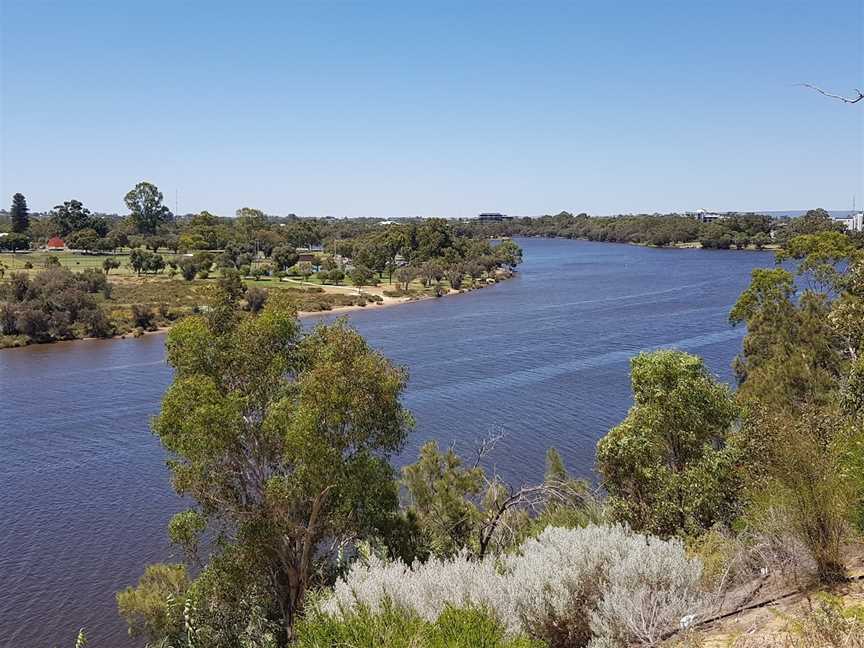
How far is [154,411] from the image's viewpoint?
1404 inches

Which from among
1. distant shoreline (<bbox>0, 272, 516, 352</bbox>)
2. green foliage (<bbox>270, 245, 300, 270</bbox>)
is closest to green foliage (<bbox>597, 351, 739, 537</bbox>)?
distant shoreline (<bbox>0, 272, 516, 352</bbox>)

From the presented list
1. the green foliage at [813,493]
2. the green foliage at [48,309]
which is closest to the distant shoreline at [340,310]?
the green foliage at [48,309]

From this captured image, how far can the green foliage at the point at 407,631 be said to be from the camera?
6344 millimetres

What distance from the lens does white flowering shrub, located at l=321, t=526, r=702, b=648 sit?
25.9 feet

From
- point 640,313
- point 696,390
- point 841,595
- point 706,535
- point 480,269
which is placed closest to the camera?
point 841,595

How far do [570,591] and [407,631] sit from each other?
281 centimetres

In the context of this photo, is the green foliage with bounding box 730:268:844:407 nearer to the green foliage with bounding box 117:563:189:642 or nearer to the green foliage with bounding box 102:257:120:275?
the green foliage with bounding box 117:563:189:642

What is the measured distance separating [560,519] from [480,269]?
85791mm

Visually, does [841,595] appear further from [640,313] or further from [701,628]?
[640,313]

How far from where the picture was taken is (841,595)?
25.7 feet

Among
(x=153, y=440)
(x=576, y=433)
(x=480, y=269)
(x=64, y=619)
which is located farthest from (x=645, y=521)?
(x=480, y=269)

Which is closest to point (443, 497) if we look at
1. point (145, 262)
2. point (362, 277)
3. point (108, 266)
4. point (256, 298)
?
point (256, 298)

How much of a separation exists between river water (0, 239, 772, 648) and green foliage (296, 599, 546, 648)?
44.4 feet

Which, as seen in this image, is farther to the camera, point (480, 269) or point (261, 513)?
point (480, 269)
